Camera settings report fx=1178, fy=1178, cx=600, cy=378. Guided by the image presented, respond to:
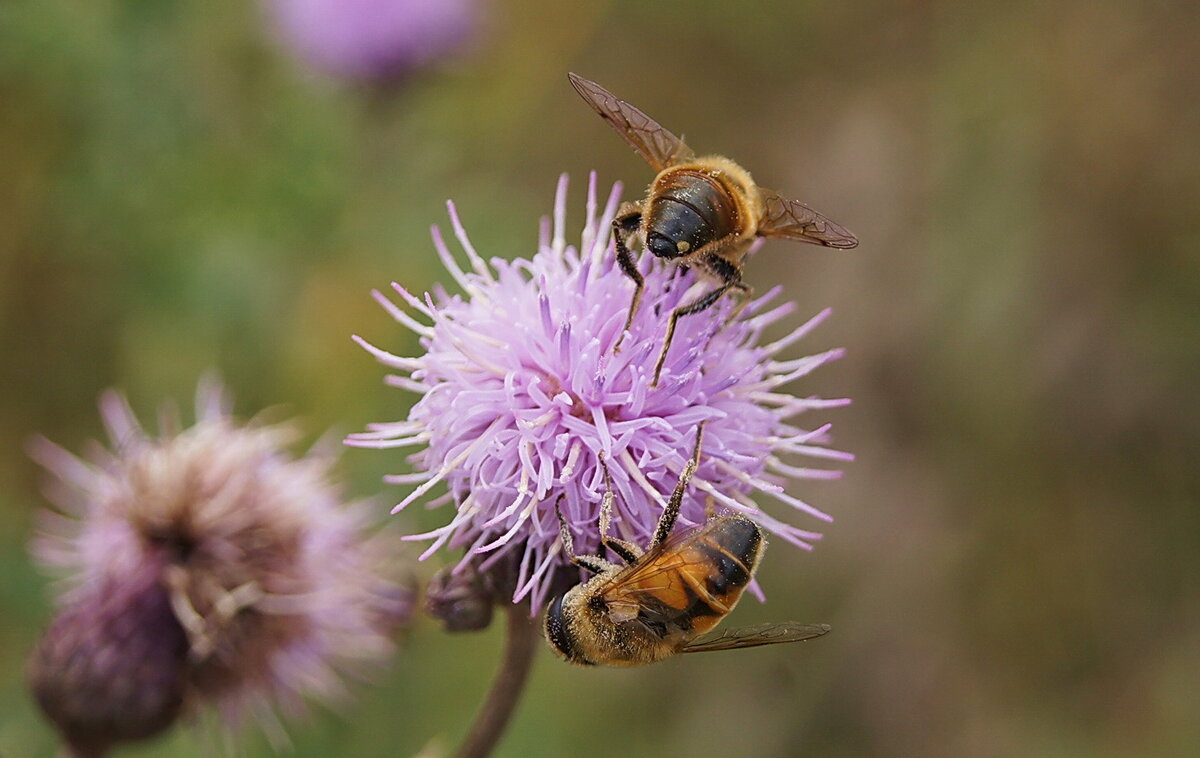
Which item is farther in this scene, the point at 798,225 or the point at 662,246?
the point at 798,225

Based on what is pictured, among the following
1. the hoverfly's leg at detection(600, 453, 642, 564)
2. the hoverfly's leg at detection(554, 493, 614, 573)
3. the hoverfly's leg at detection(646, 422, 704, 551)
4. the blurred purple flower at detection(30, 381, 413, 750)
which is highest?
the hoverfly's leg at detection(646, 422, 704, 551)

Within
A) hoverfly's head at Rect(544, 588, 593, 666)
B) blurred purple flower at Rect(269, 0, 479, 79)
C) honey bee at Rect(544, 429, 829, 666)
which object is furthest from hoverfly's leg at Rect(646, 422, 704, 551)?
blurred purple flower at Rect(269, 0, 479, 79)

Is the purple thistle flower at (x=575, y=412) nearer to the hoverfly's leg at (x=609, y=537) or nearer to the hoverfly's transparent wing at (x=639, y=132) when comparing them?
the hoverfly's leg at (x=609, y=537)

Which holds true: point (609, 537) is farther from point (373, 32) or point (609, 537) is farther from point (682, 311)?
point (373, 32)

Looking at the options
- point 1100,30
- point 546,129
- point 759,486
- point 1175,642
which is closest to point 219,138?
point 546,129

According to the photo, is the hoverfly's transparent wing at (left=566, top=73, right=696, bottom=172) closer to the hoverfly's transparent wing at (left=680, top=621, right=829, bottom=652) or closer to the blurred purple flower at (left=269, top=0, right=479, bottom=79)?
the hoverfly's transparent wing at (left=680, top=621, right=829, bottom=652)

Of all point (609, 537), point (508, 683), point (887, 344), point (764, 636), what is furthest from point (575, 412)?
point (887, 344)

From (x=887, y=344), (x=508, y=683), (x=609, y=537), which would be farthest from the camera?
(x=887, y=344)
